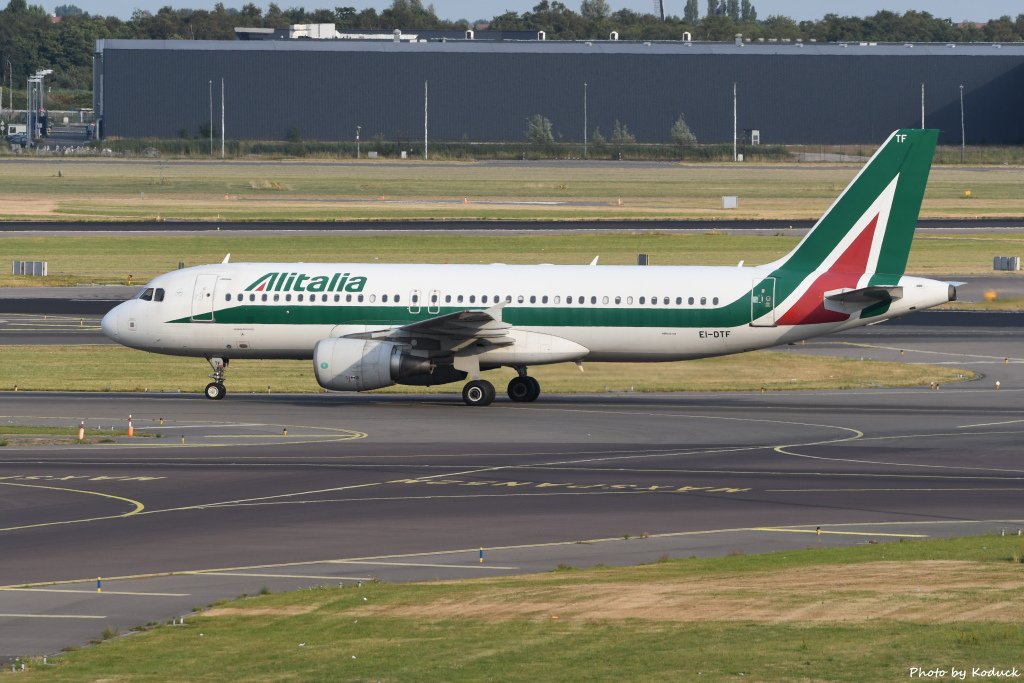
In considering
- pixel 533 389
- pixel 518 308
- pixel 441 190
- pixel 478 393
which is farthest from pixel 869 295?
pixel 441 190

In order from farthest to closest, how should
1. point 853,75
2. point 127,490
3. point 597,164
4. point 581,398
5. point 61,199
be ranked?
point 853,75 < point 597,164 < point 61,199 < point 581,398 < point 127,490

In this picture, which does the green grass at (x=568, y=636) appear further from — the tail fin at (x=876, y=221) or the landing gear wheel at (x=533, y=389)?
the landing gear wheel at (x=533, y=389)

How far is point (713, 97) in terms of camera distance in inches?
7741

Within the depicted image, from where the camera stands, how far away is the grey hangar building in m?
193

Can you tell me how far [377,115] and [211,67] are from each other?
21487 millimetres

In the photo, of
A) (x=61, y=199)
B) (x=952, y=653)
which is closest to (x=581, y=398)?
(x=952, y=653)

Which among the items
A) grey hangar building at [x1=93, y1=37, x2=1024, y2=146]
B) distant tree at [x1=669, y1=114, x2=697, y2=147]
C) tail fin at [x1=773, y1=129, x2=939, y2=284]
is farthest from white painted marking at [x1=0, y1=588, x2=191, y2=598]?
distant tree at [x1=669, y1=114, x2=697, y2=147]

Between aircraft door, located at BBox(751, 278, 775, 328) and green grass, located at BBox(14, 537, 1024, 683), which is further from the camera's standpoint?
aircraft door, located at BBox(751, 278, 775, 328)

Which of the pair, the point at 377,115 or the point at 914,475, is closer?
the point at 914,475

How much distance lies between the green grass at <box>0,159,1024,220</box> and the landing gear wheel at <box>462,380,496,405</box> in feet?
226

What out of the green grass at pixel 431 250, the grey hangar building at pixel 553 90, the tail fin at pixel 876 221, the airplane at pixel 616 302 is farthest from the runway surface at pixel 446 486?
the grey hangar building at pixel 553 90

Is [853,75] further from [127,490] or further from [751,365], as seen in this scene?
[127,490]

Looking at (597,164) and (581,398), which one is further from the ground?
(597,164)

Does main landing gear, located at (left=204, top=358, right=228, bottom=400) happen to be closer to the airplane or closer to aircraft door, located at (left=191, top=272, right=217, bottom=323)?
the airplane
